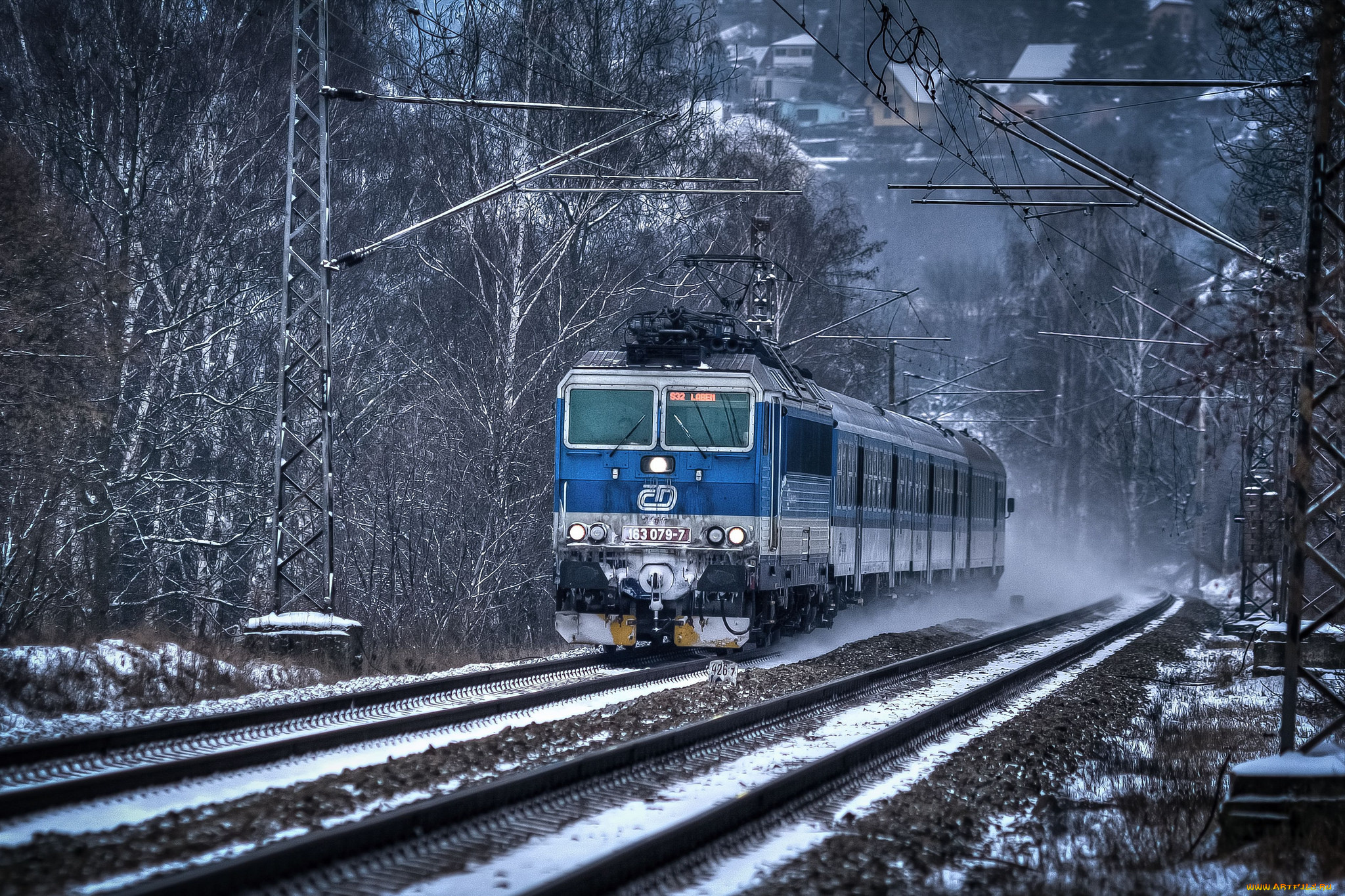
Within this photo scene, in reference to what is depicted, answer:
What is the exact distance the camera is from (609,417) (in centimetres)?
1712

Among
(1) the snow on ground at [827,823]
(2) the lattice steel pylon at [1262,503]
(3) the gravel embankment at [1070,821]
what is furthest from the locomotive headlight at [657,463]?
(2) the lattice steel pylon at [1262,503]

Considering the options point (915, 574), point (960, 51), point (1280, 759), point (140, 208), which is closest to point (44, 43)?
point (140, 208)

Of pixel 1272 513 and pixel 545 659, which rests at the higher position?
pixel 1272 513

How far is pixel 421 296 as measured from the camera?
32844 mm

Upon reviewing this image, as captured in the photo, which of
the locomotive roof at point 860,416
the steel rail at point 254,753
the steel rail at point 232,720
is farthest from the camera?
the locomotive roof at point 860,416

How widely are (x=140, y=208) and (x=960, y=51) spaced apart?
115 m

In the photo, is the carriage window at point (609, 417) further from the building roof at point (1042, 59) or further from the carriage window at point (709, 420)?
the building roof at point (1042, 59)

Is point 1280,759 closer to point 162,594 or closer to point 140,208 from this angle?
point 162,594

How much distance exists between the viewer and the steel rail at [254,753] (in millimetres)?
7512

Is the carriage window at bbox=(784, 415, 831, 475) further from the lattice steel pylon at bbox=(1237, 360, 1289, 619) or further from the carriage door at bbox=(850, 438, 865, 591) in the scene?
the lattice steel pylon at bbox=(1237, 360, 1289, 619)

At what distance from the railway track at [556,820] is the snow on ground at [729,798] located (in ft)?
0.38

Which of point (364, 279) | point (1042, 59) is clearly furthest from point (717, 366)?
point (1042, 59)

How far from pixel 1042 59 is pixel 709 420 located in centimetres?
12179

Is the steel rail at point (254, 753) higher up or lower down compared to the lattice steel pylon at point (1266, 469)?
lower down
